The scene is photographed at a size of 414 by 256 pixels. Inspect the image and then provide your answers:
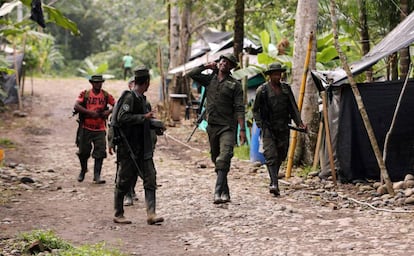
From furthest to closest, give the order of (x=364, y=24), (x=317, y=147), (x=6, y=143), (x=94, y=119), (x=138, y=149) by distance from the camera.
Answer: (x=6, y=143), (x=364, y=24), (x=317, y=147), (x=94, y=119), (x=138, y=149)

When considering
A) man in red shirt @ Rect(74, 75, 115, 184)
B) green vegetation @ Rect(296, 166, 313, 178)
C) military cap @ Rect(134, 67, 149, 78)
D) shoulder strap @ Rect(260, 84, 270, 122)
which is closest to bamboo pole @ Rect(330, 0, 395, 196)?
shoulder strap @ Rect(260, 84, 270, 122)

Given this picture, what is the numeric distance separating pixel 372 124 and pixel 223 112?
9.29ft

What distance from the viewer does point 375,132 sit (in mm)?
10820

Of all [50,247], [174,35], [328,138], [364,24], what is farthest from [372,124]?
[174,35]

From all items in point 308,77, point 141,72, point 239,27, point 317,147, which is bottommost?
point 317,147

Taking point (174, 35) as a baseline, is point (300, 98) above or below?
below

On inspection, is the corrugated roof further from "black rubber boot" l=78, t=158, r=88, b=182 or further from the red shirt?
"black rubber boot" l=78, t=158, r=88, b=182

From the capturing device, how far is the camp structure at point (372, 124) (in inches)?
417

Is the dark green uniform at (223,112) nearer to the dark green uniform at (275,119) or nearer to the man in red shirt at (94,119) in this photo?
the dark green uniform at (275,119)

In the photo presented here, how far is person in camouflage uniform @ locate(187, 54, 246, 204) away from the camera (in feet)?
30.0

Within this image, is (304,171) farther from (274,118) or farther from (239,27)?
(239,27)

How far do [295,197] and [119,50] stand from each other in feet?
116

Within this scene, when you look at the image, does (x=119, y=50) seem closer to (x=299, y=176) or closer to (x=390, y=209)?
(x=299, y=176)

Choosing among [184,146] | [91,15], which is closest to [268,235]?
[184,146]
